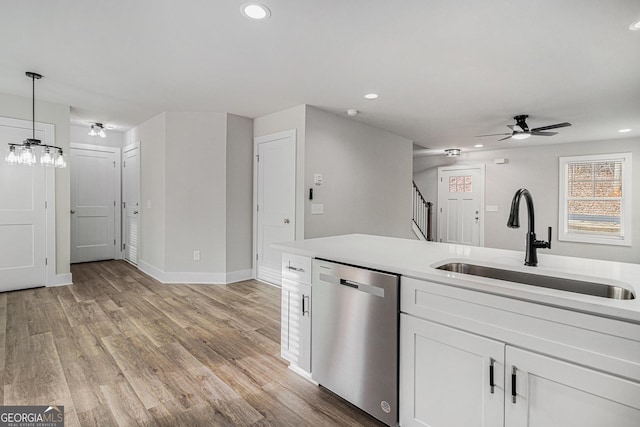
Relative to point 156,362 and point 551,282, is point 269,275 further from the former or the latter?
point 551,282

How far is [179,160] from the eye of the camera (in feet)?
15.3

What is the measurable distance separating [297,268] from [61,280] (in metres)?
4.16

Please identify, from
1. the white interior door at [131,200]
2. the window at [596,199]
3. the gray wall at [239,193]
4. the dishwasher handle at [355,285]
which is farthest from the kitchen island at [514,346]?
the window at [596,199]

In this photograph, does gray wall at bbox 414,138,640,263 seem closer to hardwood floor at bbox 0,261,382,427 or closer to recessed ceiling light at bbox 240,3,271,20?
hardwood floor at bbox 0,261,382,427

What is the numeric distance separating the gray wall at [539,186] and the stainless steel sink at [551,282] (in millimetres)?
5388

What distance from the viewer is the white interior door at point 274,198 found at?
4.34 m

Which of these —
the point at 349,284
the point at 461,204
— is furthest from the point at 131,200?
the point at 461,204

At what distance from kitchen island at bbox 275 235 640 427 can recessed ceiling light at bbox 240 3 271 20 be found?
1675 mm

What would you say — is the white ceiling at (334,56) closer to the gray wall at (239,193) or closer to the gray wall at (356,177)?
the gray wall at (239,193)

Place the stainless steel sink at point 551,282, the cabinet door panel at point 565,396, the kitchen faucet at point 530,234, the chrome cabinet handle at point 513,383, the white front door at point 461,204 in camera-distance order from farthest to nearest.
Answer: the white front door at point 461,204
the kitchen faucet at point 530,234
the stainless steel sink at point 551,282
the chrome cabinet handle at point 513,383
the cabinet door panel at point 565,396

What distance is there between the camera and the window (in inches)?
232

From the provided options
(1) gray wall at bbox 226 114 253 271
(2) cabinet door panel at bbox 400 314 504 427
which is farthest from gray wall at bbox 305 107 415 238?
(2) cabinet door panel at bbox 400 314 504 427

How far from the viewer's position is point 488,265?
1688 millimetres

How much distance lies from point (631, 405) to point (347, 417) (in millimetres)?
1270
